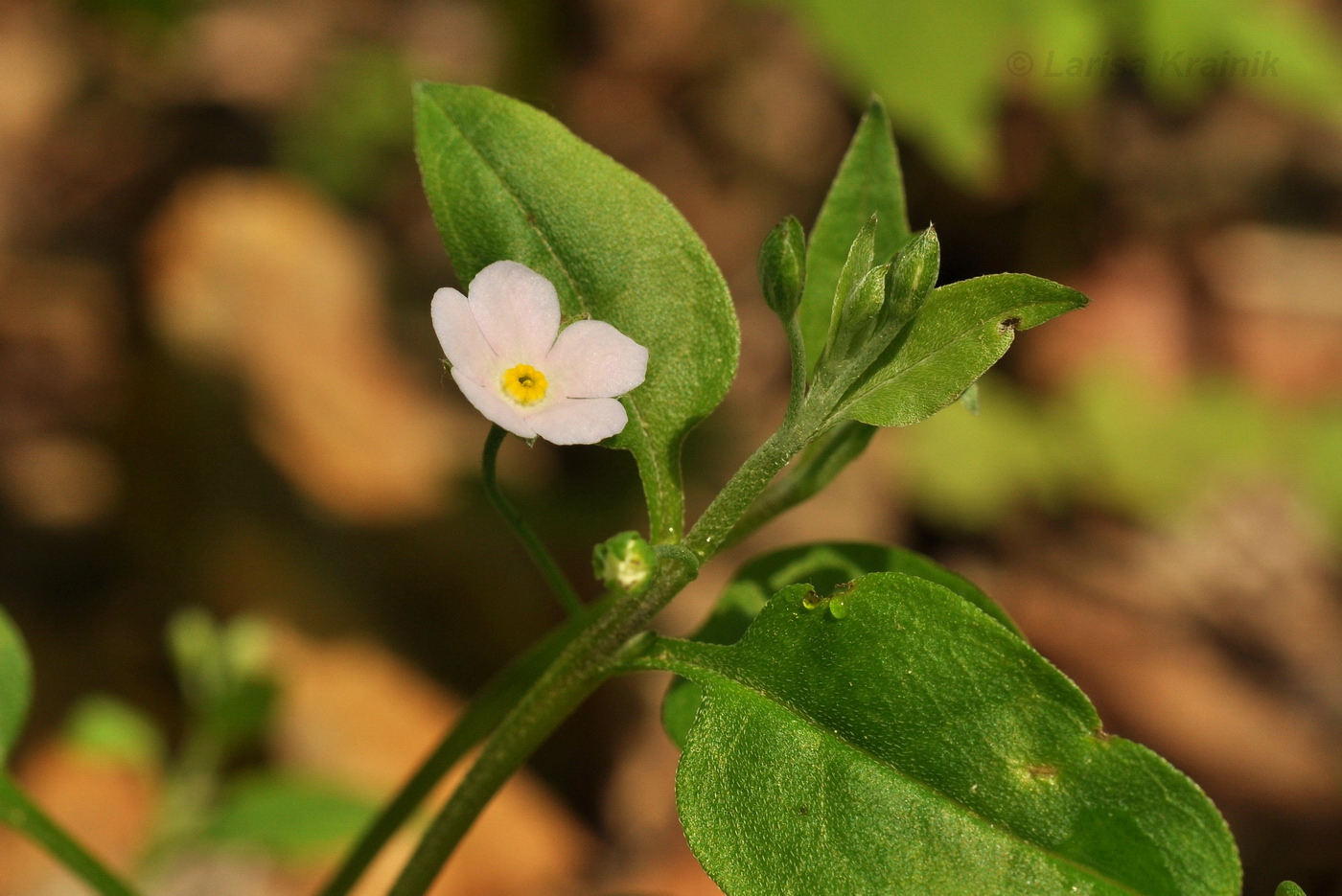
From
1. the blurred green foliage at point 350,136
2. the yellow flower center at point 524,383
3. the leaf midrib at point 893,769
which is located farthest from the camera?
the blurred green foliage at point 350,136

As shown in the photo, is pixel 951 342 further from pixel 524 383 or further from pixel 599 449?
pixel 599 449

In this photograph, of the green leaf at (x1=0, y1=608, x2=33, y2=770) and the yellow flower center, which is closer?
the yellow flower center

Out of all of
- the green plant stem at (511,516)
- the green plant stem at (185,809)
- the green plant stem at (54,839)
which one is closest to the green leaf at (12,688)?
the green plant stem at (54,839)

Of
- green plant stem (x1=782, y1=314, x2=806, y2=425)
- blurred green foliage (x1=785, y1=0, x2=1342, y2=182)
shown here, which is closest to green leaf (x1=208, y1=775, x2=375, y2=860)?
green plant stem (x1=782, y1=314, x2=806, y2=425)

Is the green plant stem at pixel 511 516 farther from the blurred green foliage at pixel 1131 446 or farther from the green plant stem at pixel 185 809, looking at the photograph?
the blurred green foliage at pixel 1131 446

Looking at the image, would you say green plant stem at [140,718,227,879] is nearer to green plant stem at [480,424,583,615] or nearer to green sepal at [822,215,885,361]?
green plant stem at [480,424,583,615]

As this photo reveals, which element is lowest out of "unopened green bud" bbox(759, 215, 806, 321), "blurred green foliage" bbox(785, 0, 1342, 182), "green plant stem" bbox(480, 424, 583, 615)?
"green plant stem" bbox(480, 424, 583, 615)

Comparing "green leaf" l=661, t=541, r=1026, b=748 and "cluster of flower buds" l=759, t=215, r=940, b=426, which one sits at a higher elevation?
"cluster of flower buds" l=759, t=215, r=940, b=426
